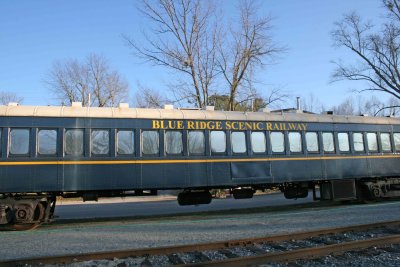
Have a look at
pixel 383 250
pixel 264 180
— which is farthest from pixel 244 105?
pixel 383 250

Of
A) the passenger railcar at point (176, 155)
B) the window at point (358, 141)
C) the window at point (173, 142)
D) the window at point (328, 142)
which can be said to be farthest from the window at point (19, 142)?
the window at point (358, 141)

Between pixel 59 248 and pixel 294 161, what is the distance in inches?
331

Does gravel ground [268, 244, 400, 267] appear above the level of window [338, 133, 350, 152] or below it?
below

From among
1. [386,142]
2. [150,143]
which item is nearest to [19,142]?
[150,143]

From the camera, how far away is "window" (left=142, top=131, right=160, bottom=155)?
11.8 metres

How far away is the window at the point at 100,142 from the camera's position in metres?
11.3

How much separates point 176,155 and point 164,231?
267cm

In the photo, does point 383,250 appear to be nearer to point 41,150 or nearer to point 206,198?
point 206,198

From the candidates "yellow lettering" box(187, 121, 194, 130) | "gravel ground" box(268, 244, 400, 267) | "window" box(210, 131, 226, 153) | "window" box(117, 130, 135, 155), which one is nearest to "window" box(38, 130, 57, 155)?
"window" box(117, 130, 135, 155)

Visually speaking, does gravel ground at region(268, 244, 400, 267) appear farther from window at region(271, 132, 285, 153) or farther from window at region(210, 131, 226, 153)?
window at region(271, 132, 285, 153)

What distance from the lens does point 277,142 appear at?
44.7 ft

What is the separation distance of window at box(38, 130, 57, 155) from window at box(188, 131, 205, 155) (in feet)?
13.1

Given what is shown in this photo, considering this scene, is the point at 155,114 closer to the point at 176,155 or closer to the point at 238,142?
the point at 176,155

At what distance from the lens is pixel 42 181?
35.1ft
